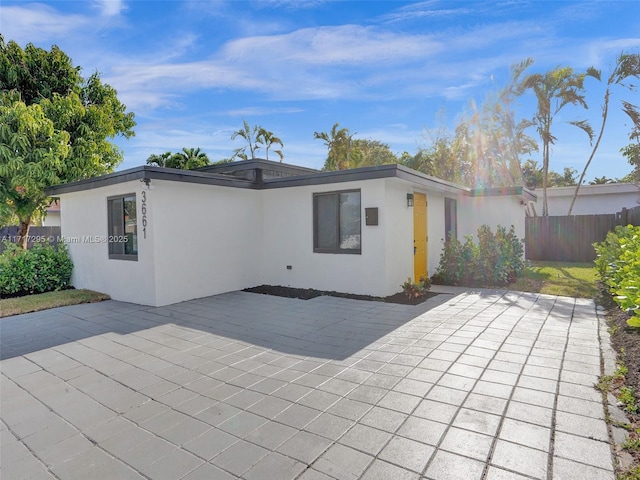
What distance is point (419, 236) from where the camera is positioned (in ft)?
27.0

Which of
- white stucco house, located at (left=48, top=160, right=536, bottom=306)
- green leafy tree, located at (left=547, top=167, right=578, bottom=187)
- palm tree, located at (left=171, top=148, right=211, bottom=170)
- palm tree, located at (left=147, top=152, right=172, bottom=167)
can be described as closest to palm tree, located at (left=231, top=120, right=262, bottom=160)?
palm tree, located at (left=171, top=148, right=211, bottom=170)

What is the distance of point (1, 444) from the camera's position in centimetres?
247

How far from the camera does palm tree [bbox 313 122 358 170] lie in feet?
66.4

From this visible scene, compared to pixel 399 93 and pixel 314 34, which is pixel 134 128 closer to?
pixel 314 34

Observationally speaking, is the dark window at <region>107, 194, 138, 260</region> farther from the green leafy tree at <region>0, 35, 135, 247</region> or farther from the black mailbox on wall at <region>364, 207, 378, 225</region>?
the black mailbox on wall at <region>364, 207, 378, 225</region>

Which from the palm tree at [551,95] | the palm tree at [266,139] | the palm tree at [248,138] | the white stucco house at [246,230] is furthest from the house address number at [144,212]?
the palm tree at [266,139]

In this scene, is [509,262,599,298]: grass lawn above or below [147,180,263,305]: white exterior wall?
below

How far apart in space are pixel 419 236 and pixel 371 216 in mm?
1942

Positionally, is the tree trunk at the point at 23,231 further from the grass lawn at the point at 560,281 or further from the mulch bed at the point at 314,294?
the grass lawn at the point at 560,281

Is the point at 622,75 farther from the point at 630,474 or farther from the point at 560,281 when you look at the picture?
the point at 630,474

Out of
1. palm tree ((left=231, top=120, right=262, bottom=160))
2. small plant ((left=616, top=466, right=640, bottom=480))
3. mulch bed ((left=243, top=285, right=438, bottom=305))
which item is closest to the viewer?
small plant ((left=616, top=466, right=640, bottom=480))

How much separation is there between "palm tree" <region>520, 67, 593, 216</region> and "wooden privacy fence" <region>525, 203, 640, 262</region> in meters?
2.98

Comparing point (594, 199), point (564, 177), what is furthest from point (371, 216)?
point (564, 177)

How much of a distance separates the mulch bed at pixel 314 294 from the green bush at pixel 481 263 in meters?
1.48
